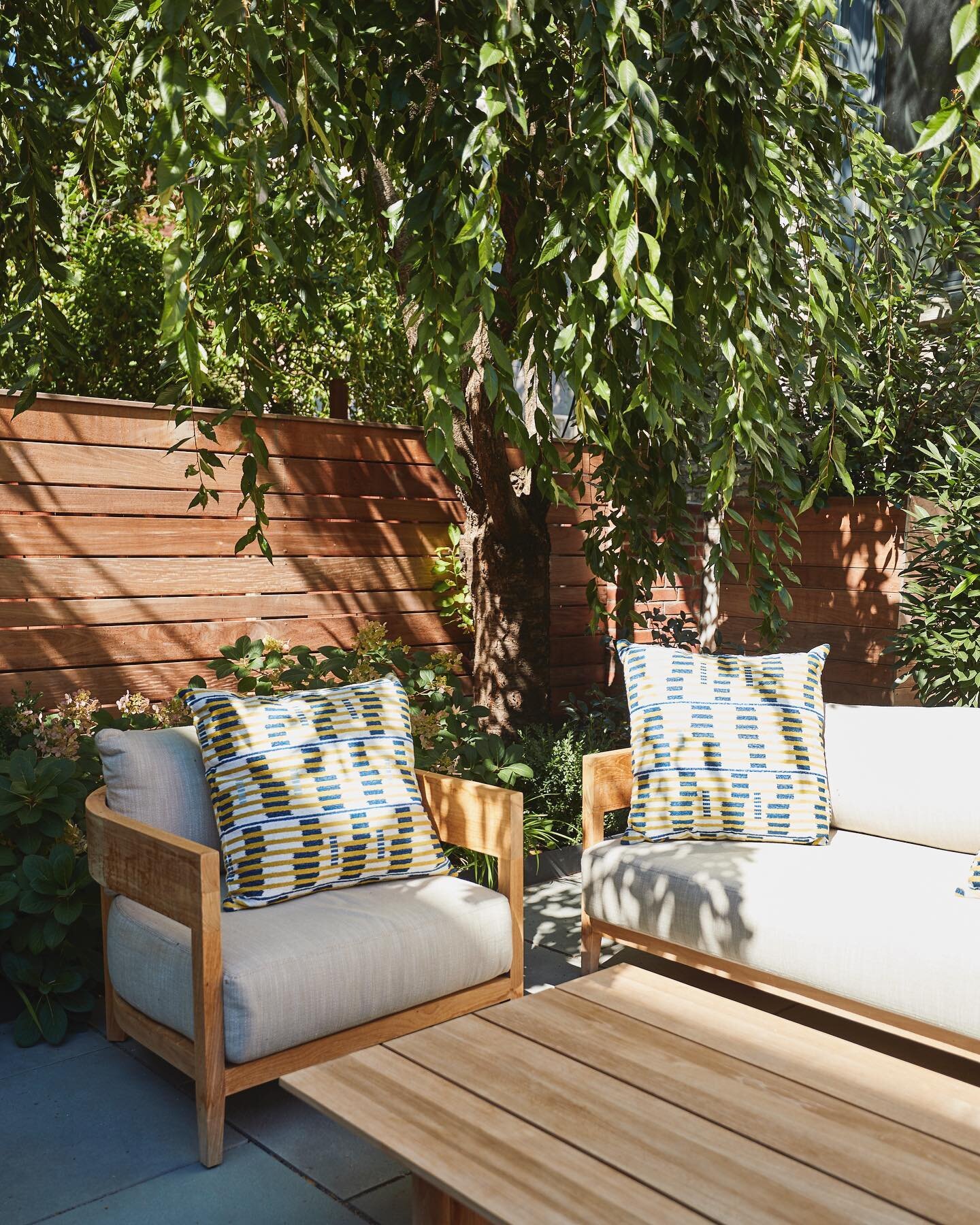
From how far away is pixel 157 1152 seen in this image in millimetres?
2111

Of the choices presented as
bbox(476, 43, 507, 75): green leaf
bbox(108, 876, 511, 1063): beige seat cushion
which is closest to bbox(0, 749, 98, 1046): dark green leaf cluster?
bbox(108, 876, 511, 1063): beige seat cushion

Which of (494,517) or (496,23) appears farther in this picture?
(494,517)

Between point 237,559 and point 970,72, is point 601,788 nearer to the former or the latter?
point 237,559

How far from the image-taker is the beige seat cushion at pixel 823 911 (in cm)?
225

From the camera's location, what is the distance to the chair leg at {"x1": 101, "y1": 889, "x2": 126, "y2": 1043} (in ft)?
8.17

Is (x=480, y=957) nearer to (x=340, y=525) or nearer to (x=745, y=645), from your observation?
(x=340, y=525)

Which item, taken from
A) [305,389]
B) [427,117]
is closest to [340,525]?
[305,389]

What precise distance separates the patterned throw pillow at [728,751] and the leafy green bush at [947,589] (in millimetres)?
1008

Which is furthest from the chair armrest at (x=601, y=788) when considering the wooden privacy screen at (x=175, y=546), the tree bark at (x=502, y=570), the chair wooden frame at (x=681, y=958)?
the wooden privacy screen at (x=175, y=546)

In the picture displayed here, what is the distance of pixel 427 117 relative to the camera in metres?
2.24

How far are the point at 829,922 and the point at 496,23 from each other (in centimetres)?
195

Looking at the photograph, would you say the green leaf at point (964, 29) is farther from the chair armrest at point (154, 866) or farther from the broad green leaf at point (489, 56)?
the chair armrest at point (154, 866)

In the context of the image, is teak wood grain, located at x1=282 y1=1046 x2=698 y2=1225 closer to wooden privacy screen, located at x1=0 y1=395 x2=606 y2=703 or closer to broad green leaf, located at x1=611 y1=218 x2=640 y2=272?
broad green leaf, located at x1=611 y1=218 x2=640 y2=272

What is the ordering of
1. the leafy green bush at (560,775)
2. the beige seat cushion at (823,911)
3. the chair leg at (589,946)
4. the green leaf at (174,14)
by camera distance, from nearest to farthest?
the green leaf at (174,14) → the beige seat cushion at (823,911) → the chair leg at (589,946) → the leafy green bush at (560,775)
